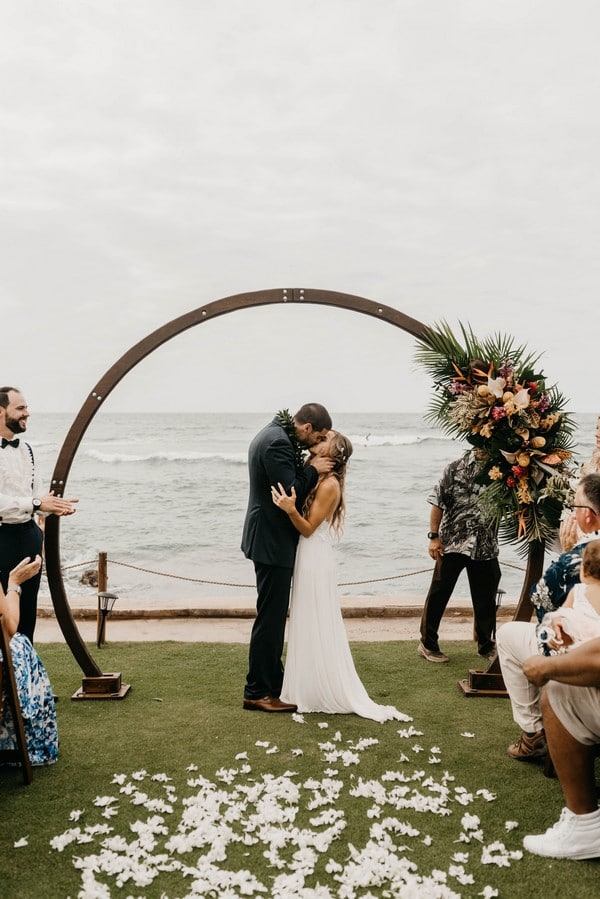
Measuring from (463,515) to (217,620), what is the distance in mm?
2927

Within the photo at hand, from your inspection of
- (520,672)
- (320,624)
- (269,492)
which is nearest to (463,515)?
(320,624)

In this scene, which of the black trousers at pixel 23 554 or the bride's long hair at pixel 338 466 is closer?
the black trousers at pixel 23 554

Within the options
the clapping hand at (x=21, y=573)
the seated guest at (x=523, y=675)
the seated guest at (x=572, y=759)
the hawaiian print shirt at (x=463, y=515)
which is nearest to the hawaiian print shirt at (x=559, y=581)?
the seated guest at (x=523, y=675)

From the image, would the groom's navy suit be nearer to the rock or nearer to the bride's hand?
the bride's hand

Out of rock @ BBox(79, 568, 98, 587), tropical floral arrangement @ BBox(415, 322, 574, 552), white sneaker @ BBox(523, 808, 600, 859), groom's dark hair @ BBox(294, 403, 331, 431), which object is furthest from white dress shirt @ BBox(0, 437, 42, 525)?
rock @ BBox(79, 568, 98, 587)

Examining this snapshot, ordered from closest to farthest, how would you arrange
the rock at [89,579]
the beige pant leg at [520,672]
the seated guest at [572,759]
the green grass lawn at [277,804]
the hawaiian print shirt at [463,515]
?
the green grass lawn at [277,804]
the seated guest at [572,759]
the beige pant leg at [520,672]
the hawaiian print shirt at [463,515]
the rock at [89,579]

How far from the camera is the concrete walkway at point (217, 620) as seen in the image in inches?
276

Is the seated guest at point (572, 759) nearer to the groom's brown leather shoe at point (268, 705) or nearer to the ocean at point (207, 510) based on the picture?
the groom's brown leather shoe at point (268, 705)

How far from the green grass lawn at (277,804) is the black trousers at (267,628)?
0.72 feet

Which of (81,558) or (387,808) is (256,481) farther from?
(81,558)

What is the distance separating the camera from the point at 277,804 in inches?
142

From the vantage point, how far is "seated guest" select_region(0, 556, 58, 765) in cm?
386

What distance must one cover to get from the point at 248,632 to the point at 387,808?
370cm

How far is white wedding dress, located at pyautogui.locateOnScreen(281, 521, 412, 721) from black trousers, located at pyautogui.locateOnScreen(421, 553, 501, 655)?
1287mm
